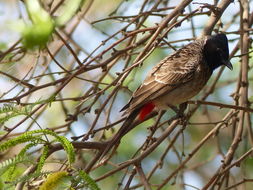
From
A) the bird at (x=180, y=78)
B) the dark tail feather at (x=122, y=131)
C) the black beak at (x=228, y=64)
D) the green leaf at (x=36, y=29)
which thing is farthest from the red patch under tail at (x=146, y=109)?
the green leaf at (x=36, y=29)

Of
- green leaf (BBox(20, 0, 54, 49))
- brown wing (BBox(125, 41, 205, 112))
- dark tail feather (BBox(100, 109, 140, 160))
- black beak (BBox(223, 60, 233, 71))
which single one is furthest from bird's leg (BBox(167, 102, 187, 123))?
green leaf (BBox(20, 0, 54, 49))

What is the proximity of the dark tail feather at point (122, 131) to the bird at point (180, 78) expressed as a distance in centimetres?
16

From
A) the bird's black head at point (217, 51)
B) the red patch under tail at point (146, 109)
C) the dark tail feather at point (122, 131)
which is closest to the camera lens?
the dark tail feather at point (122, 131)

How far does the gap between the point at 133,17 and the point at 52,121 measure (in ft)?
6.51

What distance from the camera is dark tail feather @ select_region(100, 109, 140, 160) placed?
8.57 feet

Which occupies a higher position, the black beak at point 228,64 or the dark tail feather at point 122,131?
the black beak at point 228,64

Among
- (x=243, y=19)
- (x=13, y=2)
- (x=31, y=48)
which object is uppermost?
(x=13, y=2)

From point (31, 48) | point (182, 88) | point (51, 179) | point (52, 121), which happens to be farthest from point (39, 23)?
point (52, 121)

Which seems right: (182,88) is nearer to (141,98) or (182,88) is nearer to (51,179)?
(141,98)

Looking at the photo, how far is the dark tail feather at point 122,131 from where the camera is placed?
8.57ft

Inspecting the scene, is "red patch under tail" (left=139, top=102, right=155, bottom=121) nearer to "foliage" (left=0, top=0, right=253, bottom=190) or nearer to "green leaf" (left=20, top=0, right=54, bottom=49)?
"foliage" (left=0, top=0, right=253, bottom=190)

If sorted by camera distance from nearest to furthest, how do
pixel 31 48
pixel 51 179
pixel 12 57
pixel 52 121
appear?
pixel 31 48, pixel 51 179, pixel 12 57, pixel 52 121

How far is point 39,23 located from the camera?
104cm

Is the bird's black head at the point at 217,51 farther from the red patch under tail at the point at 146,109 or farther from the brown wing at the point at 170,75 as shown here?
the red patch under tail at the point at 146,109
